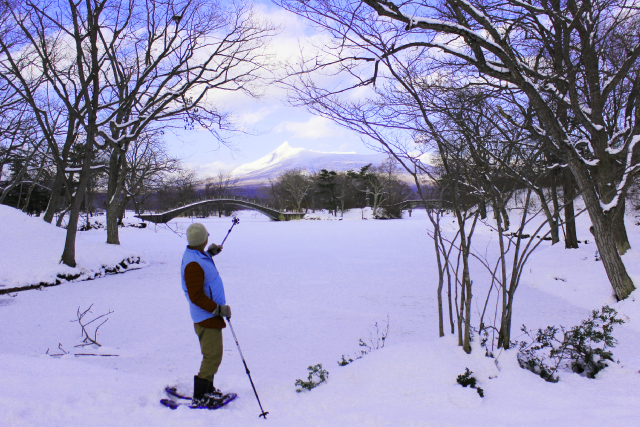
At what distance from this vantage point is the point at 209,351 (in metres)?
2.87

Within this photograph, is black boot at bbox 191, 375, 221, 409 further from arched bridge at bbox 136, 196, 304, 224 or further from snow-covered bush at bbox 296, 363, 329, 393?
arched bridge at bbox 136, 196, 304, 224

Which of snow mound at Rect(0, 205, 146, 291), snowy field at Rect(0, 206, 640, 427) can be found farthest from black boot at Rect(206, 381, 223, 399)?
snow mound at Rect(0, 205, 146, 291)

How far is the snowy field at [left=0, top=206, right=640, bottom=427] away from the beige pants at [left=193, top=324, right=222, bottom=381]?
0.96 feet

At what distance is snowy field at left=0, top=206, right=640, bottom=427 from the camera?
97.5 inches

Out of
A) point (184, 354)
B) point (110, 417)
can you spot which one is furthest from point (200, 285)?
point (184, 354)

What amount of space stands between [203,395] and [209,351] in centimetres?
32

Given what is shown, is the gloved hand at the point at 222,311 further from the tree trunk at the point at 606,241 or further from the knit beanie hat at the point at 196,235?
the tree trunk at the point at 606,241

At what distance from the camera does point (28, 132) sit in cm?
1677

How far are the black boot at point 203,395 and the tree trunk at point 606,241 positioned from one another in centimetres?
559

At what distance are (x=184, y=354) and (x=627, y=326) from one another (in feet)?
19.9

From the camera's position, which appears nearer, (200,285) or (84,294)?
(200,285)

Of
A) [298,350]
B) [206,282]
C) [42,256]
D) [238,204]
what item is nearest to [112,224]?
[42,256]

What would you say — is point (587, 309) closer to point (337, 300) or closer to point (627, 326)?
point (627, 326)

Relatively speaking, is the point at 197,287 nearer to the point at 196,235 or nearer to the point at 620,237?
the point at 196,235
